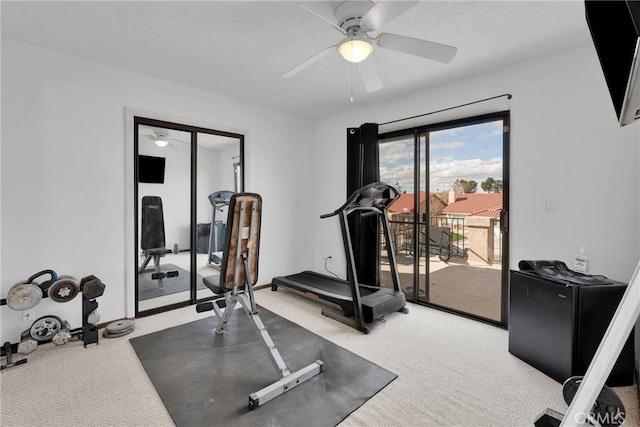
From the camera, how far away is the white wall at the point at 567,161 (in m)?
2.35

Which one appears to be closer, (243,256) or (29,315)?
(243,256)

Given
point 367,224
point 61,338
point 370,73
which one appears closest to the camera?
point 370,73

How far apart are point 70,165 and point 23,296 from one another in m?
1.17

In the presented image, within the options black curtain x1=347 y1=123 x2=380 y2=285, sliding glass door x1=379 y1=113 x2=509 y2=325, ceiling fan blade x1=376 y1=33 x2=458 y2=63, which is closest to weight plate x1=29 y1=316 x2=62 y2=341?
black curtain x1=347 y1=123 x2=380 y2=285

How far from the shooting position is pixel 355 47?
1.97 metres

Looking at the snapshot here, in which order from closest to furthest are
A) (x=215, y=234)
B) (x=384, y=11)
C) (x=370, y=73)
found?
Result: 1. (x=384, y=11)
2. (x=370, y=73)
3. (x=215, y=234)

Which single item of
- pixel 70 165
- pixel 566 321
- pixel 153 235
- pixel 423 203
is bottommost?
pixel 566 321

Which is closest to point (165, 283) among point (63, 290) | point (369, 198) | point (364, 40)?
point (63, 290)

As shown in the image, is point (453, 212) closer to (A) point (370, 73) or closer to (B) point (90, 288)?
(A) point (370, 73)

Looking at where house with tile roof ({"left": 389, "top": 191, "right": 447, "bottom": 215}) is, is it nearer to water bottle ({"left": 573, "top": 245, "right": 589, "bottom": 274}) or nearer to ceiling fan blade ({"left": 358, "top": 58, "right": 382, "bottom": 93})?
water bottle ({"left": 573, "top": 245, "right": 589, "bottom": 274})

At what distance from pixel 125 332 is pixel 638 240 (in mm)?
4394

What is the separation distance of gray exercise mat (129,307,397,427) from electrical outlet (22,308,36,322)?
89cm

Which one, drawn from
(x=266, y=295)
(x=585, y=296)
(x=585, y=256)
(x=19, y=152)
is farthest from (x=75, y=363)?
(x=585, y=256)

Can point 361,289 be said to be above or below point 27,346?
above
